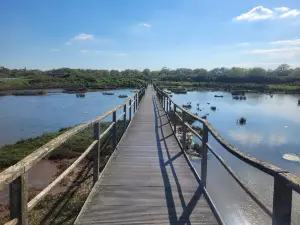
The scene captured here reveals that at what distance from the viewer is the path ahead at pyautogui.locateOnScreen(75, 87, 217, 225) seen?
324 centimetres

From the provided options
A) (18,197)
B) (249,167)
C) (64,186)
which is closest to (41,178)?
(64,186)

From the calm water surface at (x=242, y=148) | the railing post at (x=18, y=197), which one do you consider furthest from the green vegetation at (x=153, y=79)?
the railing post at (x=18, y=197)

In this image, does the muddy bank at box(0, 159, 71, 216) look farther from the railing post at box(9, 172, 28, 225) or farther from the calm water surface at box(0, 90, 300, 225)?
the railing post at box(9, 172, 28, 225)

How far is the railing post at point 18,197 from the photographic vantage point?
181 cm

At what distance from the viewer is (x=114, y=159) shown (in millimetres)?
5723

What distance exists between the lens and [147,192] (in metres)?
4.01

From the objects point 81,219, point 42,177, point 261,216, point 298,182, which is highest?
point 298,182

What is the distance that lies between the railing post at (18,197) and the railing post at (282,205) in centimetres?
169

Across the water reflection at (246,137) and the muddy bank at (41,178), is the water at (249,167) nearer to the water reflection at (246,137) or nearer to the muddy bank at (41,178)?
→ the water reflection at (246,137)

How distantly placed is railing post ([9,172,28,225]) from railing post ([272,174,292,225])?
1.69 meters

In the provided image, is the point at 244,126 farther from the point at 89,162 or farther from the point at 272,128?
the point at 89,162

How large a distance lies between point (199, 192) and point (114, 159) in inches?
89.2

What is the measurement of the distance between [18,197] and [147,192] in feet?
7.95

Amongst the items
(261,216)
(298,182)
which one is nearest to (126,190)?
(298,182)
